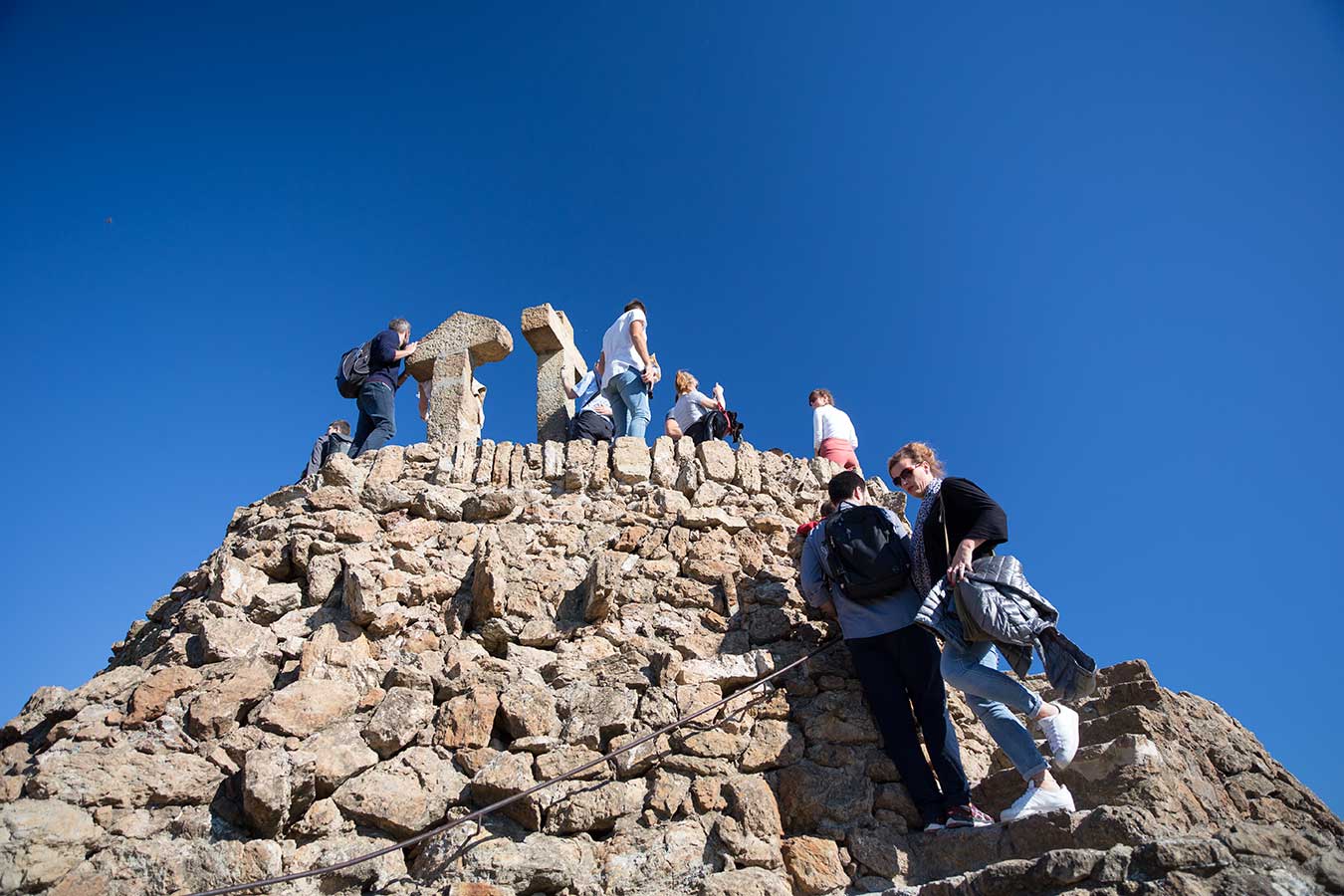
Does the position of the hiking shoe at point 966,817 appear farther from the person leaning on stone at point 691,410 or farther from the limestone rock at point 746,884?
the person leaning on stone at point 691,410

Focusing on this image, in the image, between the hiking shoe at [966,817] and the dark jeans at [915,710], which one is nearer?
the hiking shoe at [966,817]

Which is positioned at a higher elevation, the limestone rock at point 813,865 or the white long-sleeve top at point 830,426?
the white long-sleeve top at point 830,426

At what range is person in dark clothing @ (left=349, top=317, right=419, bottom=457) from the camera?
27.0 feet

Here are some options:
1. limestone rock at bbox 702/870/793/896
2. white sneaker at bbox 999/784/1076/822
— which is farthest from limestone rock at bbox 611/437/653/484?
white sneaker at bbox 999/784/1076/822

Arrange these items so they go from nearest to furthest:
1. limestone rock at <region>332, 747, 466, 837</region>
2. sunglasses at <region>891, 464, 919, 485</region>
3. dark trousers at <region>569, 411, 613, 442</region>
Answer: limestone rock at <region>332, 747, 466, 837</region> → sunglasses at <region>891, 464, 919, 485</region> → dark trousers at <region>569, 411, 613, 442</region>

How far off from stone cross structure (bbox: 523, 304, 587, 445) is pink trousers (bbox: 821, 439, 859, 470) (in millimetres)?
2948

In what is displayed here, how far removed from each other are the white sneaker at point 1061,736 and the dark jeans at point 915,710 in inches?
22.4

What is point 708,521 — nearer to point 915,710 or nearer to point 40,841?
point 915,710

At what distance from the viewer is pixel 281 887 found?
4078 millimetres

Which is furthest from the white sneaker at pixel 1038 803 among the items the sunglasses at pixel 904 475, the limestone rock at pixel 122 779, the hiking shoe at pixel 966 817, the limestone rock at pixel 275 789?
the limestone rock at pixel 122 779

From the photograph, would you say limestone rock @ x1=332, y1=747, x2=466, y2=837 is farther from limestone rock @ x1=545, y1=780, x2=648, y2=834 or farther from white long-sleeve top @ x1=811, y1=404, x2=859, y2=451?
white long-sleeve top @ x1=811, y1=404, x2=859, y2=451

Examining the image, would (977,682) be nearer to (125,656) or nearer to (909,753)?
(909,753)

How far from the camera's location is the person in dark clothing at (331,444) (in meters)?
8.77

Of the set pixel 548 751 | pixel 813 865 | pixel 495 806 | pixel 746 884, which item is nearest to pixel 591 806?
pixel 548 751
